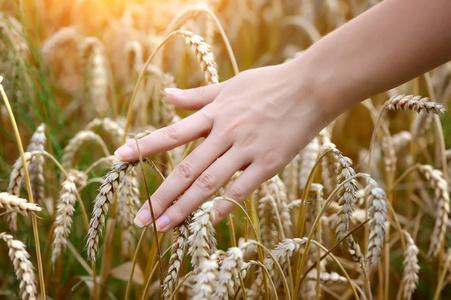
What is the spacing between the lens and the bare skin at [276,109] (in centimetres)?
85

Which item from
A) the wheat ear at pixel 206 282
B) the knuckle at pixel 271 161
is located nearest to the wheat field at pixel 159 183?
the wheat ear at pixel 206 282

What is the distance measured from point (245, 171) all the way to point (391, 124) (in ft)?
5.95

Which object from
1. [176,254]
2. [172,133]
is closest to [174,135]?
[172,133]

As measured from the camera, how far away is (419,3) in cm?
81

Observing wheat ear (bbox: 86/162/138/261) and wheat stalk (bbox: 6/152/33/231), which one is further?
wheat stalk (bbox: 6/152/33/231)

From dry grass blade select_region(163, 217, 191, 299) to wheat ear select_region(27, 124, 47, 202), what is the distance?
0.46 metres

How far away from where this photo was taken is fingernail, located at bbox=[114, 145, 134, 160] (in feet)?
2.92

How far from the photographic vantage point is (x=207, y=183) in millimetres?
926

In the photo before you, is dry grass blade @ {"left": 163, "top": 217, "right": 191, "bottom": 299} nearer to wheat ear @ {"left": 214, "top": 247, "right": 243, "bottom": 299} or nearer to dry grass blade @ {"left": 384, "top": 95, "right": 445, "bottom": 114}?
wheat ear @ {"left": 214, "top": 247, "right": 243, "bottom": 299}

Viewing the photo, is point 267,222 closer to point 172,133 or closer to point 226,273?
point 172,133

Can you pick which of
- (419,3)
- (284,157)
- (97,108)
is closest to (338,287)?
(284,157)

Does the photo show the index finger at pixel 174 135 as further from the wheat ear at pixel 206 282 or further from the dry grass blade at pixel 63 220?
the wheat ear at pixel 206 282

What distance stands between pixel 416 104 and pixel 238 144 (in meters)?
0.34

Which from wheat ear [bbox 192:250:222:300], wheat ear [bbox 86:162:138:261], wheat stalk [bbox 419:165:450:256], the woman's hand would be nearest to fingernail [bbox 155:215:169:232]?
the woman's hand
